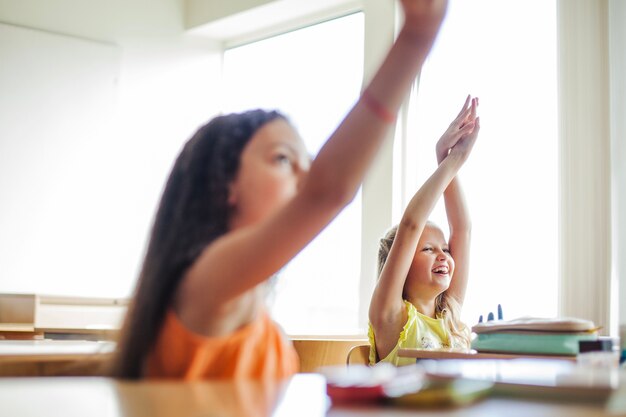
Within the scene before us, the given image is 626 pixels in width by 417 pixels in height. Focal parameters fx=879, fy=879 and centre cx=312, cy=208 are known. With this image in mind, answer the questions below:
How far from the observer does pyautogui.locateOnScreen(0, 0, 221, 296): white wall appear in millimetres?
6109

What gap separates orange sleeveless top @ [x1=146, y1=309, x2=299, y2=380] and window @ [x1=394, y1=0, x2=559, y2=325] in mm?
3292

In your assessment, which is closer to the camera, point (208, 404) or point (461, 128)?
point (208, 404)

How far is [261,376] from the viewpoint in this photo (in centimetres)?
112

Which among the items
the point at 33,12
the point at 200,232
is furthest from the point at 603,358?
the point at 33,12

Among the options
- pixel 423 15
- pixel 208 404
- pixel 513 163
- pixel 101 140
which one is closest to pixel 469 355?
pixel 423 15

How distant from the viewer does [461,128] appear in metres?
2.45

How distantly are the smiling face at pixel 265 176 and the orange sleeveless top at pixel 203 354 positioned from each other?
145 millimetres

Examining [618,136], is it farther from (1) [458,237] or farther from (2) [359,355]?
(2) [359,355]

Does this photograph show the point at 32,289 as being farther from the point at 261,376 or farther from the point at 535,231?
the point at 261,376

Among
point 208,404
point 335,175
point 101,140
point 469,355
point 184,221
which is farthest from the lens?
point 101,140

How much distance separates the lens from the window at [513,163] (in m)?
4.29

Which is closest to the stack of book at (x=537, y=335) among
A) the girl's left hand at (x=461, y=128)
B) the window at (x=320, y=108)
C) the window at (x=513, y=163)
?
the girl's left hand at (x=461, y=128)

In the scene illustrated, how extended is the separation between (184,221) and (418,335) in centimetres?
183

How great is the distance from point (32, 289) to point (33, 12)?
194 centimetres
